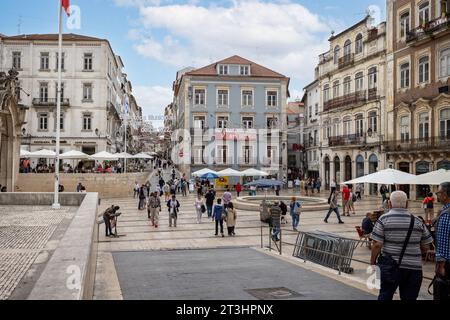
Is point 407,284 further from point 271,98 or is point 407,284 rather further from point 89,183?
point 271,98

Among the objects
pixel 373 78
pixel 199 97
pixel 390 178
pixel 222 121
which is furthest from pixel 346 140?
pixel 390 178

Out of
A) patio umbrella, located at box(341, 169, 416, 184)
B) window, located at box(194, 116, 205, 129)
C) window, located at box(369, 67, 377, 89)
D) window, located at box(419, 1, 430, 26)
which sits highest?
window, located at box(419, 1, 430, 26)

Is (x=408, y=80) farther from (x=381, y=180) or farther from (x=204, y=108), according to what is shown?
(x=204, y=108)

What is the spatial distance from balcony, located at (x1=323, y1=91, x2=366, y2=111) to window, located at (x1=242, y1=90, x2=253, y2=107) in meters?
9.34

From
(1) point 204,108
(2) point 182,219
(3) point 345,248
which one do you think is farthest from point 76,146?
(3) point 345,248

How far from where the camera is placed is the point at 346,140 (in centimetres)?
4247

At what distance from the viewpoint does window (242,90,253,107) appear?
5256 centimetres

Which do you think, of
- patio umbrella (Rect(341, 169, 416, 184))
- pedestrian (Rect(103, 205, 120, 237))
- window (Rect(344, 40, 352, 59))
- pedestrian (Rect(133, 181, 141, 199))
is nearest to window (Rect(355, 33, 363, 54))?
window (Rect(344, 40, 352, 59))

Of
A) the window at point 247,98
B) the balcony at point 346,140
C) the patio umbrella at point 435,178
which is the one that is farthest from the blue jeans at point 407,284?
the window at point 247,98

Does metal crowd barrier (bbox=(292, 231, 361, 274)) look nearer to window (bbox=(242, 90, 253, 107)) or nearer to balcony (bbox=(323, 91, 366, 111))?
balcony (bbox=(323, 91, 366, 111))
